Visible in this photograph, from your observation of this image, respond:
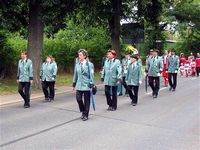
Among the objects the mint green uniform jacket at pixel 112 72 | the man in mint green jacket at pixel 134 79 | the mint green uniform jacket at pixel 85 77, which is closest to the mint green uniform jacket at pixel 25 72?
the mint green uniform jacket at pixel 112 72

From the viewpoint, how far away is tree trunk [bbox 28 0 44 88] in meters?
19.1

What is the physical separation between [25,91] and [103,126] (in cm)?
435

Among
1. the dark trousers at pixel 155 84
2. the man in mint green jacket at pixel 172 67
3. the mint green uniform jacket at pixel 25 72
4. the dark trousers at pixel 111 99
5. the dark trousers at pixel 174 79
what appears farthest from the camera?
the man in mint green jacket at pixel 172 67

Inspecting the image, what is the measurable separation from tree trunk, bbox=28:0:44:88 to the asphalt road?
4.45 meters

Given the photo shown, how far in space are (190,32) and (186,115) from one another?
41.6 meters

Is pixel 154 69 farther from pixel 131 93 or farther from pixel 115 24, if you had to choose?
pixel 115 24

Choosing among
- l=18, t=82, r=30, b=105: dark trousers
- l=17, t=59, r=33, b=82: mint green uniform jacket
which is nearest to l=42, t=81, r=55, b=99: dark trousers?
l=18, t=82, r=30, b=105: dark trousers

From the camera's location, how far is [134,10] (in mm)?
29766

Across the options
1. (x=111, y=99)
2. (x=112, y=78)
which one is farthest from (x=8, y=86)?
(x=112, y=78)

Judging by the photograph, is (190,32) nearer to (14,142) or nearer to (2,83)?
(2,83)

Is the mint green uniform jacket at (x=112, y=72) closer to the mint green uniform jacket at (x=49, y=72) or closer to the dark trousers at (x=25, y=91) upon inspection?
the dark trousers at (x=25, y=91)

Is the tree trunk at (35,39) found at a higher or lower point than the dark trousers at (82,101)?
higher

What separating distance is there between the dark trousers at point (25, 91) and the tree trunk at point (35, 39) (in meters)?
5.26

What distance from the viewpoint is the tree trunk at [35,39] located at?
19.1m
